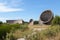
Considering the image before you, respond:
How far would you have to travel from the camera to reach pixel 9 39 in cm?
1581

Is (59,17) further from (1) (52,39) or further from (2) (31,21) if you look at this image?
(1) (52,39)

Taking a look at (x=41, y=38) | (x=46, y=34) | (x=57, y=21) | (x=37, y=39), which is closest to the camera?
(x=37, y=39)

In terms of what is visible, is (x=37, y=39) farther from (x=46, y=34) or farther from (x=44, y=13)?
(x=44, y=13)

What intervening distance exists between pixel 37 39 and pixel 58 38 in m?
1.36

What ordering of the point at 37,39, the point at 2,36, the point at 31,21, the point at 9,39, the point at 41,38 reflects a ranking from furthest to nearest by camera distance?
the point at 31,21 < the point at 2,36 < the point at 9,39 < the point at 41,38 < the point at 37,39

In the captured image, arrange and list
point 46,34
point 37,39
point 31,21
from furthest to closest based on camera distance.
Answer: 1. point 31,21
2. point 46,34
3. point 37,39

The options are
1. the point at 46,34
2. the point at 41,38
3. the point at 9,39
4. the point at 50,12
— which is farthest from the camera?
the point at 50,12

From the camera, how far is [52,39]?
13031 millimetres

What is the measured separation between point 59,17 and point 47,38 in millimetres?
37677

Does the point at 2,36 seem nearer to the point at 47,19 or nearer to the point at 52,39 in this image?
the point at 52,39

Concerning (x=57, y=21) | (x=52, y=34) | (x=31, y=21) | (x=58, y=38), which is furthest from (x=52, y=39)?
(x=31, y=21)

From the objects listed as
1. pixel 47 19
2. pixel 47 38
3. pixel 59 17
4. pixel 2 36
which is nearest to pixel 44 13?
pixel 47 19

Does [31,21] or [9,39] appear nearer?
[9,39]

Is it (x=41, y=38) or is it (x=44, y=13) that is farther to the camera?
(x=44, y=13)
